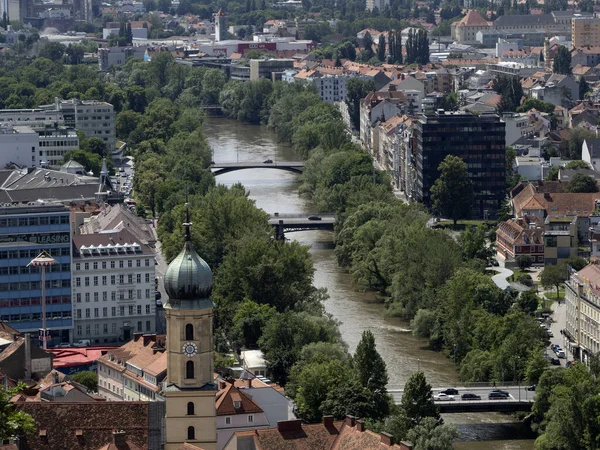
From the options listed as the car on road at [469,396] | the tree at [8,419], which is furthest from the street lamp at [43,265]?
the tree at [8,419]

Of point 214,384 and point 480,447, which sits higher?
point 214,384

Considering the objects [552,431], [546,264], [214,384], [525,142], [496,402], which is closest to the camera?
[214,384]

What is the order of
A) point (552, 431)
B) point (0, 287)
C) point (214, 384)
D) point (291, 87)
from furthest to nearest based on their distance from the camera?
point (291, 87), point (0, 287), point (552, 431), point (214, 384)

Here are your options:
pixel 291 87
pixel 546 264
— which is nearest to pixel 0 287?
pixel 546 264

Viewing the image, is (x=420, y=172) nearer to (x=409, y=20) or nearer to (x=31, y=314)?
(x=31, y=314)

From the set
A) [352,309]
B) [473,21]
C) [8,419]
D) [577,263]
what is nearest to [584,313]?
[352,309]

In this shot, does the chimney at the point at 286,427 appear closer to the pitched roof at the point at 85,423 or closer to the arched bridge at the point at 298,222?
the pitched roof at the point at 85,423

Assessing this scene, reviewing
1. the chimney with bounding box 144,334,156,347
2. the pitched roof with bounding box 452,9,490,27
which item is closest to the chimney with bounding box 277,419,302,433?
the chimney with bounding box 144,334,156,347

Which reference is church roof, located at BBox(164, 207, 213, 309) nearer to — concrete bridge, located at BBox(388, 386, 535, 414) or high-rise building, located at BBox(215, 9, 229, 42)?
concrete bridge, located at BBox(388, 386, 535, 414)

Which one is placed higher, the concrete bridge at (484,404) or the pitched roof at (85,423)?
the pitched roof at (85,423)
